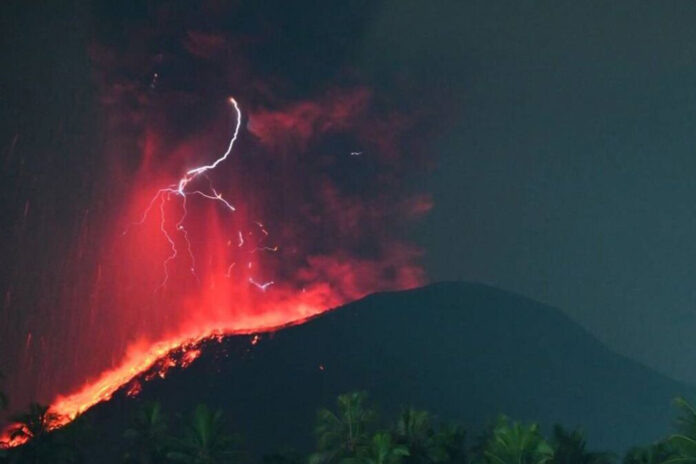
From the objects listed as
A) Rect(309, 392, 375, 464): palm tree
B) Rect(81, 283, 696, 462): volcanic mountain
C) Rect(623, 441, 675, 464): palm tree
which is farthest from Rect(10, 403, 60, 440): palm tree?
Rect(623, 441, 675, 464): palm tree

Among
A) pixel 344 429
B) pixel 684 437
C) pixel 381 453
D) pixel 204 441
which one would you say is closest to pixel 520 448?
pixel 381 453

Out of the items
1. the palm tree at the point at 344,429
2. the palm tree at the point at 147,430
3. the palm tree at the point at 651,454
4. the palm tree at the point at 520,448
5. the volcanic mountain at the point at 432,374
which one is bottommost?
the palm tree at the point at 651,454

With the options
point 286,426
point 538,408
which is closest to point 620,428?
point 538,408

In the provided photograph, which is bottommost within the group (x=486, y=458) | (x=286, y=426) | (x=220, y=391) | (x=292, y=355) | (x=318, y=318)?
(x=486, y=458)

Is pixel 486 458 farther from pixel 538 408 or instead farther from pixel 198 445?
pixel 538 408

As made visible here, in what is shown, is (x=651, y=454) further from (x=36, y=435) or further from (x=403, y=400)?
(x=403, y=400)

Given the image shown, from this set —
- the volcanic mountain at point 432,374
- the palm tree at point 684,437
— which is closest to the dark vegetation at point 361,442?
the palm tree at point 684,437

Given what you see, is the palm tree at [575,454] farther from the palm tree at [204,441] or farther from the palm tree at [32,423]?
the palm tree at [32,423]
